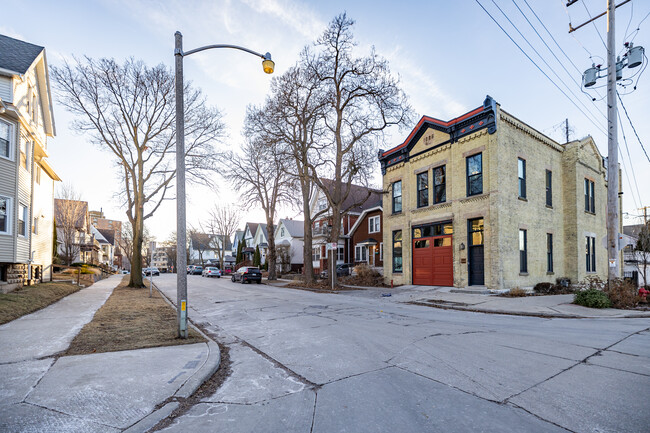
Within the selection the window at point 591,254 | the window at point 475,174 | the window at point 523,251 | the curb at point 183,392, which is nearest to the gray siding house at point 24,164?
the curb at point 183,392

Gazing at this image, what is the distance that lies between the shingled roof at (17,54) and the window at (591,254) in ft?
102

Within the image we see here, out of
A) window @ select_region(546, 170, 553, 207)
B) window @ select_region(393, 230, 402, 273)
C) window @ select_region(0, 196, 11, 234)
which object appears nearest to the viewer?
window @ select_region(0, 196, 11, 234)

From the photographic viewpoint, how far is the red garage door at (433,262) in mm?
19094

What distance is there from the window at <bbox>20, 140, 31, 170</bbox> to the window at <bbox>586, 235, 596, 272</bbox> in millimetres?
30615

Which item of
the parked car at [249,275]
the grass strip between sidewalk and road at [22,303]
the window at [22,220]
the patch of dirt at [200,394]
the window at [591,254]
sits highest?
the window at [22,220]

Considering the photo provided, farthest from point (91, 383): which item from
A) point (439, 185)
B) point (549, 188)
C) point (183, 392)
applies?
point (549, 188)

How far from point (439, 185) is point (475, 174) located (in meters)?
2.48

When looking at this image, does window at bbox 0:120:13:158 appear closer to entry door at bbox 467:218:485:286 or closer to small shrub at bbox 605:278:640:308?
entry door at bbox 467:218:485:286

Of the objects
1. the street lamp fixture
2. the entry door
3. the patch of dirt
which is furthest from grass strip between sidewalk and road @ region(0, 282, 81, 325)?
the entry door

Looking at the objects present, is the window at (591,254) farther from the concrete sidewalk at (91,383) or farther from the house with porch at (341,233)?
the concrete sidewalk at (91,383)

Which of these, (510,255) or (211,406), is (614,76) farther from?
(211,406)

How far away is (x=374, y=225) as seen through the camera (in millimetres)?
33844

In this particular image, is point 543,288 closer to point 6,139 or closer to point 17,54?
point 6,139

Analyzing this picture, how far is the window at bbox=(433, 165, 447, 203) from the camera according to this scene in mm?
19828
